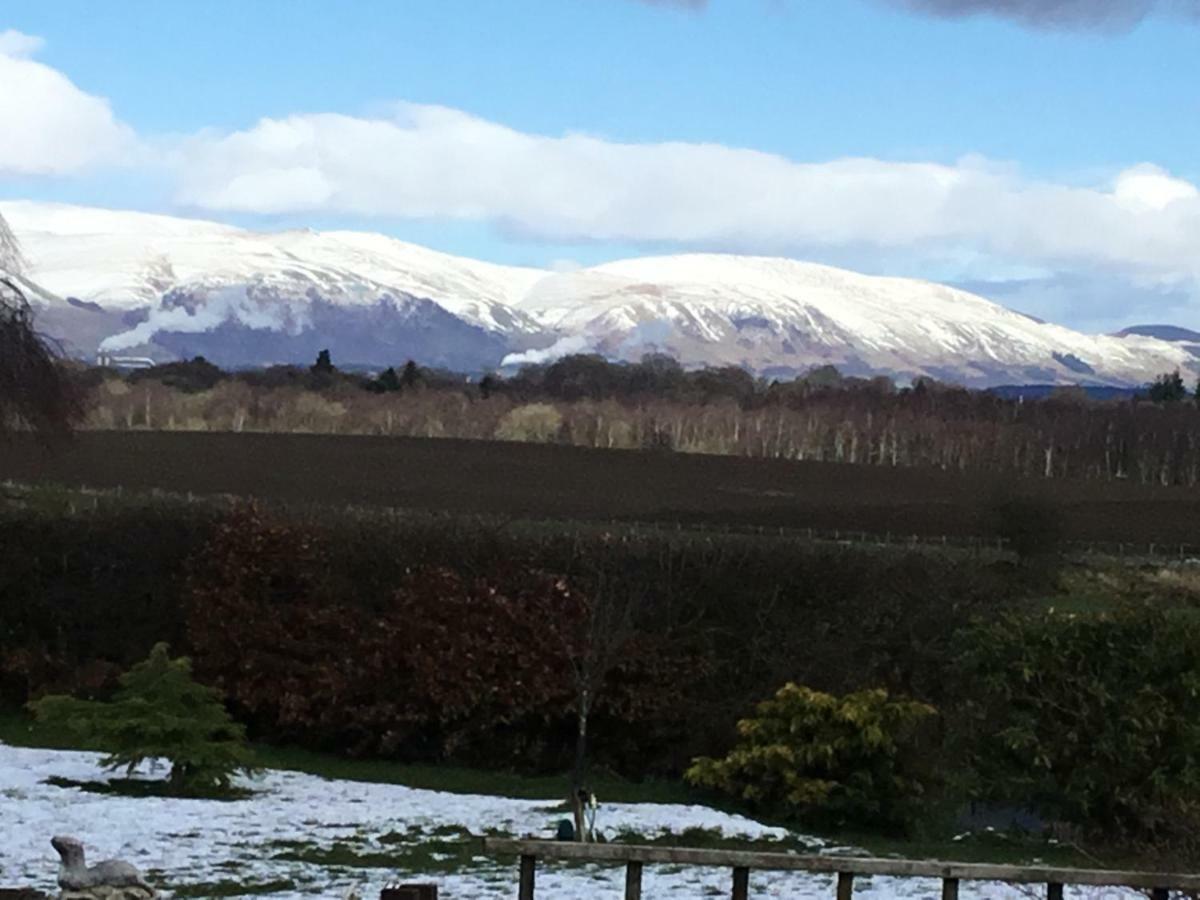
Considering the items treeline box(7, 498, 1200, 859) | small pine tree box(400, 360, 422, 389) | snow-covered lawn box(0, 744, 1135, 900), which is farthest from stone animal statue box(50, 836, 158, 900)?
small pine tree box(400, 360, 422, 389)

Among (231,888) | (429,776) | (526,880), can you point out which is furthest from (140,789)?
(526,880)

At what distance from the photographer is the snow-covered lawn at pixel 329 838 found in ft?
46.6

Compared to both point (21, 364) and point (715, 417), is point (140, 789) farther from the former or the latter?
point (715, 417)

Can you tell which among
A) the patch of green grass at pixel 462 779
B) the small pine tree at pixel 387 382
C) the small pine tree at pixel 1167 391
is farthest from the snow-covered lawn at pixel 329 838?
the small pine tree at pixel 1167 391

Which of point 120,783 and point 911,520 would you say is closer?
point 120,783

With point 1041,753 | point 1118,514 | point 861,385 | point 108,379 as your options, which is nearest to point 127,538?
point 1041,753

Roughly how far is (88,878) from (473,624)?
19188mm

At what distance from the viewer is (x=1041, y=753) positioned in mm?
19781

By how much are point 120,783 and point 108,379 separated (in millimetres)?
76553

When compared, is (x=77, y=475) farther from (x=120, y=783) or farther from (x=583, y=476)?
(x=120, y=783)

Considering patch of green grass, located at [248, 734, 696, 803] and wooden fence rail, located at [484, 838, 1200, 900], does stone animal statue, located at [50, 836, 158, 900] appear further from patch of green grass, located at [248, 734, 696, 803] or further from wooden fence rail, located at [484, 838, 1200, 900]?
patch of green grass, located at [248, 734, 696, 803]

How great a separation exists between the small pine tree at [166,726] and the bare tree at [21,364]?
3099 millimetres

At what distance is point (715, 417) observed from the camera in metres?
99.9

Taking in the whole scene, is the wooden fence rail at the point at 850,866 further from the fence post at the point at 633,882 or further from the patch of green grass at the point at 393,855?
the patch of green grass at the point at 393,855
